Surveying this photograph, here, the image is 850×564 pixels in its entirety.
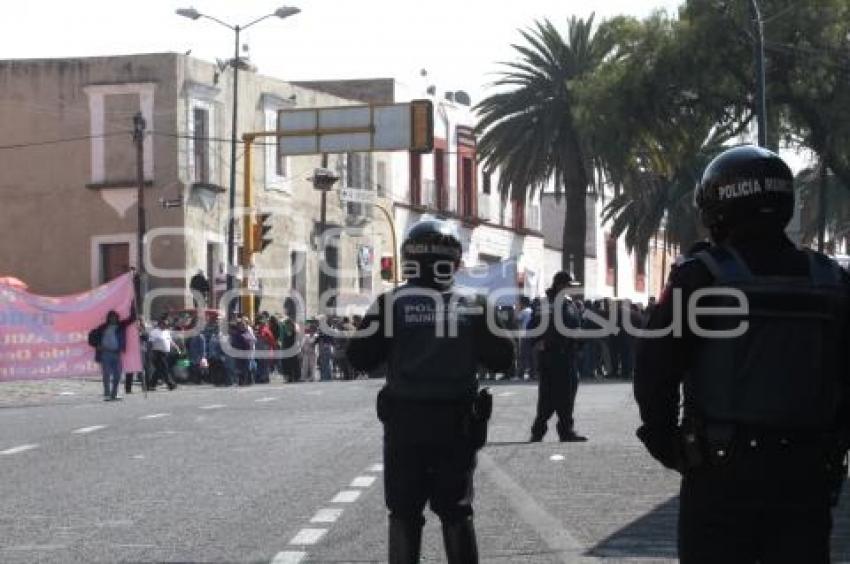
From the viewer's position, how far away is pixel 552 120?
5866 centimetres

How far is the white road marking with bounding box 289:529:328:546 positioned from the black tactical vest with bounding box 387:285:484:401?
2684 millimetres

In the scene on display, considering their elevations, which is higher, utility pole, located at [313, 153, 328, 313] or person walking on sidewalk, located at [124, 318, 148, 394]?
utility pole, located at [313, 153, 328, 313]

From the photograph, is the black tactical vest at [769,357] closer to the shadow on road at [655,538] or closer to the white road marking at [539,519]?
the white road marking at [539,519]

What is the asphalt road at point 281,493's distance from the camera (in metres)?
11.3

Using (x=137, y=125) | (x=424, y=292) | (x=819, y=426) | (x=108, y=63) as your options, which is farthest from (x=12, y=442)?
(x=108, y=63)

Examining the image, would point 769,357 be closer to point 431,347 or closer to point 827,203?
point 431,347

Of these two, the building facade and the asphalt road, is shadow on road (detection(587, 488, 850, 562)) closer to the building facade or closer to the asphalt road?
the asphalt road

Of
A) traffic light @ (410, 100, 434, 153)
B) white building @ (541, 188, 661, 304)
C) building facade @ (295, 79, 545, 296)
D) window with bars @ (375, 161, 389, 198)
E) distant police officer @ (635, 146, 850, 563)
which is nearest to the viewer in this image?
distant police officer @ (635, 146, 850, 563)

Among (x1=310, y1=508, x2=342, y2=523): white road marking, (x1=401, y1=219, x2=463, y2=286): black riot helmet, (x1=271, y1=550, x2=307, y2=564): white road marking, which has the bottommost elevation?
(x1=310, y1=508, x2=342, y2=523): white road marking

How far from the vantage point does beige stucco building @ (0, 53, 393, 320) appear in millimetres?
56031

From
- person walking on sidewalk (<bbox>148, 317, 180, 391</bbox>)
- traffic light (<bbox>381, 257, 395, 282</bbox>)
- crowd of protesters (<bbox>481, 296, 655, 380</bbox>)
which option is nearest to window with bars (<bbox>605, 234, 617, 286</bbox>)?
traffic light (<bbox>381, 257, 395, 282</bbox>)

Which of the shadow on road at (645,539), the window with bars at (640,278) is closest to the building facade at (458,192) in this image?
the window with bars at (640,278)

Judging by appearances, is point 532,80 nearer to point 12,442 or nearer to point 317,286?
point 317,286

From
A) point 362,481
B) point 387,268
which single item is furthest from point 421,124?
point 362,481
